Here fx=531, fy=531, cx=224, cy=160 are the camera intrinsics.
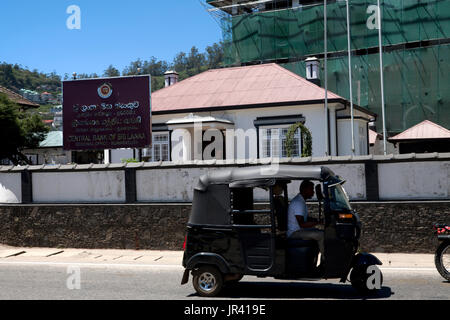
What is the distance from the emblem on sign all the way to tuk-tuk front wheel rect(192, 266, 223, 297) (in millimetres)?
12517

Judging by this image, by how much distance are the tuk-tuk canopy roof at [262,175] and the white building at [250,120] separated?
794 inches

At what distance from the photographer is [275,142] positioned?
2931cm

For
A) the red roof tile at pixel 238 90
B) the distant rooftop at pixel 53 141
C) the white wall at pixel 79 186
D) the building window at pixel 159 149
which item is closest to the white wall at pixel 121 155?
the building window at pixel 159 149

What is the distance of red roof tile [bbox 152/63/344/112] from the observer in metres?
29.6

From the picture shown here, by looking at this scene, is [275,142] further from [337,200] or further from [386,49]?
[386,49]

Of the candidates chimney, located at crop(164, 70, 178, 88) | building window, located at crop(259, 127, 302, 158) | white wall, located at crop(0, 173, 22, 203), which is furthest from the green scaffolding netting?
white wall, located at crop(0, 173, 22, 203)

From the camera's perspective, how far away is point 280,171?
8.50 m

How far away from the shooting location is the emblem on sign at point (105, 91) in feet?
64.6

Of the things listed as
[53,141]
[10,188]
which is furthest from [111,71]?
[10,188]

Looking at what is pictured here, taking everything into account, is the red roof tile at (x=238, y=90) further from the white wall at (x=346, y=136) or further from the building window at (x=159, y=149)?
the white wall at (x=346, y=136)

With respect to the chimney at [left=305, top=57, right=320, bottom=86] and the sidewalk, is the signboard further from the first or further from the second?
the chimney at [left=305, top=57, right=320, bottom=86]

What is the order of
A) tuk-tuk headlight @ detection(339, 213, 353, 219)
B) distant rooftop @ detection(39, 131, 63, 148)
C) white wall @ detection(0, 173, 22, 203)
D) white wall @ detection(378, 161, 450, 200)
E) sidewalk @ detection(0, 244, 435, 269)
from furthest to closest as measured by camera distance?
distant rooftop @ detection(39, 131, 63, 148)
white wall @ detection(0, 173, 22, 203)
white wall @ detection(378, 161, 450, 200)
sidewalk @ detection(0, 244, 435, 269)
tuk-tuk headlight @ detection(339, 213, 353, 219)

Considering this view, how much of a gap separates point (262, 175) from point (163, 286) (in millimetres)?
2789

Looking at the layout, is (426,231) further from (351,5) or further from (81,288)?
(351,5)
